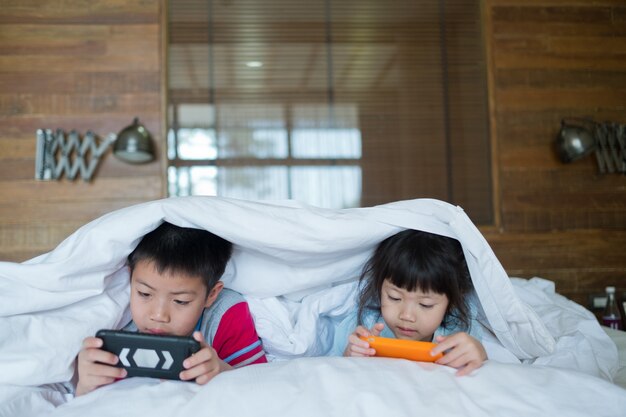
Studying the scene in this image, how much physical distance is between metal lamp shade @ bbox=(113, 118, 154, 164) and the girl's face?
1490 millimetres

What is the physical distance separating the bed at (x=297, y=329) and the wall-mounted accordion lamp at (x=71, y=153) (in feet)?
4.58

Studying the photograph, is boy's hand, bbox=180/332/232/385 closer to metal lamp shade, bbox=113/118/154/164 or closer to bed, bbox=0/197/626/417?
bed, bbox=0/197/626/417

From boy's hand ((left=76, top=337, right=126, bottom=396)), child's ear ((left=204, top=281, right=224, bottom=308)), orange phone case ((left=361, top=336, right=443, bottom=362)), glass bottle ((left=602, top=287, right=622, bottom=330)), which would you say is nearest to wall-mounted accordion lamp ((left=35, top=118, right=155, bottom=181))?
child's ear ((left=204, top=281, right=224, bottom=308))

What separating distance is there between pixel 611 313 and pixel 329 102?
147 centimetres

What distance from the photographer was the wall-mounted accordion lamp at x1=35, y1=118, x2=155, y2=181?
7.53 ft

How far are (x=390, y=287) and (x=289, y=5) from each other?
1.86 m

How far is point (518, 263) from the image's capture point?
247cm

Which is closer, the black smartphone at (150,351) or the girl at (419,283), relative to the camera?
the black smartphone at (150,351)

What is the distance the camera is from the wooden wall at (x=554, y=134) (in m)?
2.50

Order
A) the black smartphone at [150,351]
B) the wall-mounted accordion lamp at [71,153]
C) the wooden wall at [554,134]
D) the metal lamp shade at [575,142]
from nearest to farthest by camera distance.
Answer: the black smartphone at [150,351] → the wall-mounted accordion lamp at [71,153] → the metal lamp shade at [575,142] → the wooden wall at [554,134]

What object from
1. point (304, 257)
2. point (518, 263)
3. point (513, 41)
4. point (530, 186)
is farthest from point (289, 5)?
point (304, 257)

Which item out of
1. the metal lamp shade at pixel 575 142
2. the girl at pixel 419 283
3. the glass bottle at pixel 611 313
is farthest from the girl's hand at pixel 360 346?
the metal lamp shade at pixel 575 142

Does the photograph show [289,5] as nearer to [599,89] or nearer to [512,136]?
[512,136]

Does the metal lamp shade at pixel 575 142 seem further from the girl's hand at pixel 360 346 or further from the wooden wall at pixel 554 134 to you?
the girl's hand at pixel 360 346
